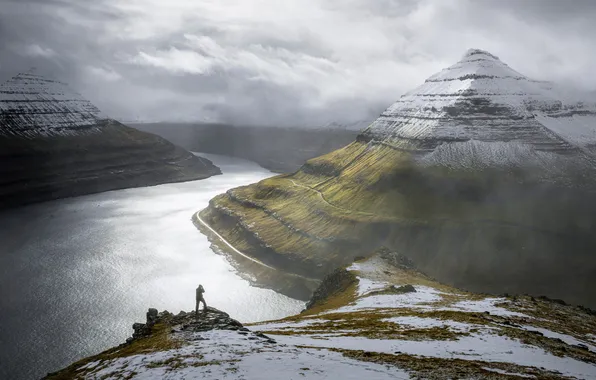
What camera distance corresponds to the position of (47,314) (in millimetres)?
99875

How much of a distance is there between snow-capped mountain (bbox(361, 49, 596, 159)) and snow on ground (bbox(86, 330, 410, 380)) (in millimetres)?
143865

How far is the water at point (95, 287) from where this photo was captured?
291 feet

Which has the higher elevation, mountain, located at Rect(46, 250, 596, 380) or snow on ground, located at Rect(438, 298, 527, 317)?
mountain, located at Rect(46, 250, 596, 380)

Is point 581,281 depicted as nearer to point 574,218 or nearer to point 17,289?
point 574,218

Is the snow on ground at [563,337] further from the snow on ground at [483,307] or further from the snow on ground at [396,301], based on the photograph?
the snow on ground at [396,301]

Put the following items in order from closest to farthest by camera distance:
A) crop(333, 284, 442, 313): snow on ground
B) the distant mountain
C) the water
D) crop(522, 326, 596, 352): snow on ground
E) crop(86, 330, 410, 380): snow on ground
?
crop(86, 330, 410, 380): snow on ground → crop(522, 326, 596, 352): snow on ground → crop(333, 284, 442, 313): snow on ground → the water → the distant mountain

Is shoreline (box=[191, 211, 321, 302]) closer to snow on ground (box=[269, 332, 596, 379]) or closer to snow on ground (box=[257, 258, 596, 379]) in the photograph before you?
snow on ground (box=[257, 258, 596, 379])

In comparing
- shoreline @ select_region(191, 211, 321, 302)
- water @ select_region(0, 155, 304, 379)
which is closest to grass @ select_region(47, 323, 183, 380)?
water @ select_region(0, 155, 304, 379)

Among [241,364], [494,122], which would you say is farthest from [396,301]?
[494,122]

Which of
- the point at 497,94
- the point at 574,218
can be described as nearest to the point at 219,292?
the point at 574,218

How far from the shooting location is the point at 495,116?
171 metres

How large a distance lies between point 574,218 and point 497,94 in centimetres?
6727

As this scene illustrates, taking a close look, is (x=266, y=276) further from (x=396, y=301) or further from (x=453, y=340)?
(x=453, y=340)

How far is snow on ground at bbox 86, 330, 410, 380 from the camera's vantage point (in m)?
26.2
